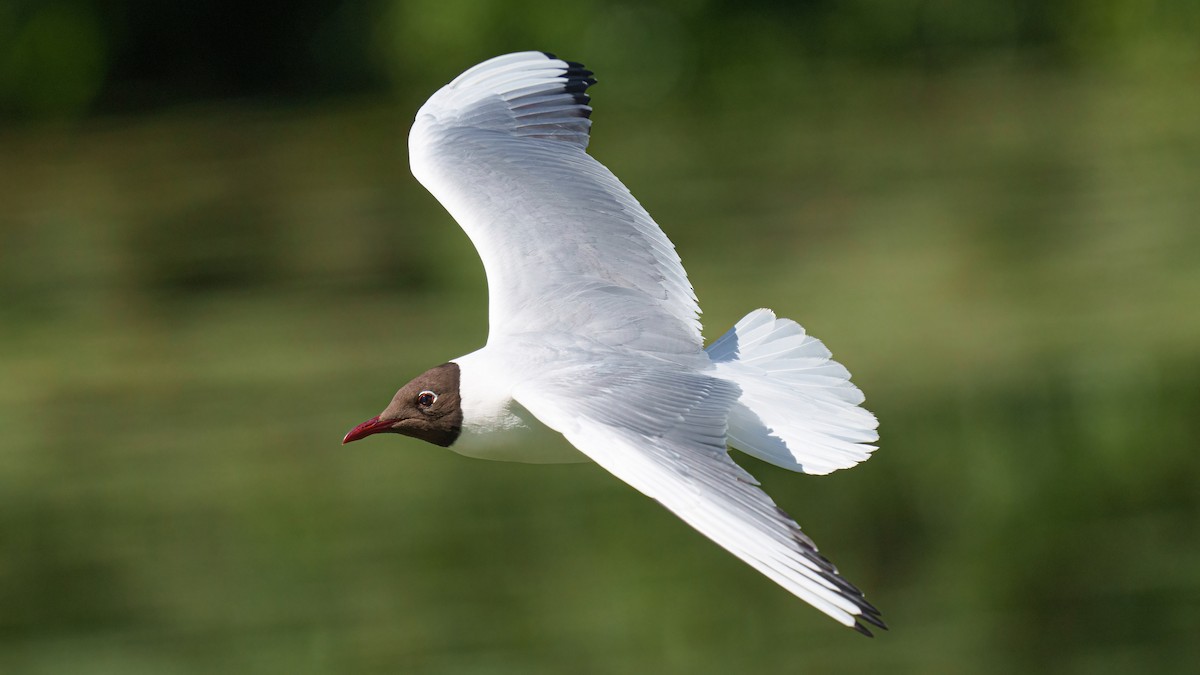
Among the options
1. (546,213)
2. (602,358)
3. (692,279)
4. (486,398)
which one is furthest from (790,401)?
(692,279)

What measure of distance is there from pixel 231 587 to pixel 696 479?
261cm

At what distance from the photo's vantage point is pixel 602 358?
2.24 m

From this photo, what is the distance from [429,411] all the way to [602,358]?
25cm

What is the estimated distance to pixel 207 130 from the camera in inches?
264

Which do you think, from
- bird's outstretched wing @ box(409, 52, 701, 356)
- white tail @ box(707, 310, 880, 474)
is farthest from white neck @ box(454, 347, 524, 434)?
white tail @ box(707, 310, 880, 474)

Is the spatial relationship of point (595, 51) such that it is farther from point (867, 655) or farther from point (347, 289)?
point (867, 655)

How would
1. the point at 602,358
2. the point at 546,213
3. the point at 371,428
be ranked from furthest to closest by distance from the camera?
the point at 546,213 → the point at 371,428 → the point at 602,358

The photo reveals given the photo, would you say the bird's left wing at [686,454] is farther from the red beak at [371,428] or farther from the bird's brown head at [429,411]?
the red beak at [371,428]

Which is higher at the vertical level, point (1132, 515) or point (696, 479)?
point (696, 479)

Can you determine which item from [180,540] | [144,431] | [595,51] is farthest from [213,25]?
[180,540]

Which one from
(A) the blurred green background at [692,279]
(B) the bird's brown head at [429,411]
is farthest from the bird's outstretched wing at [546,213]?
(A) the blurred green background at [692,279]

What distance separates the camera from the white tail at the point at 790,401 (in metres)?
2.25

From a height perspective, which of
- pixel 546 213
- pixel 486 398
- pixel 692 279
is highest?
pixel 546 213

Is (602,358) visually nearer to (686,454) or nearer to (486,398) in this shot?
(486,398)
